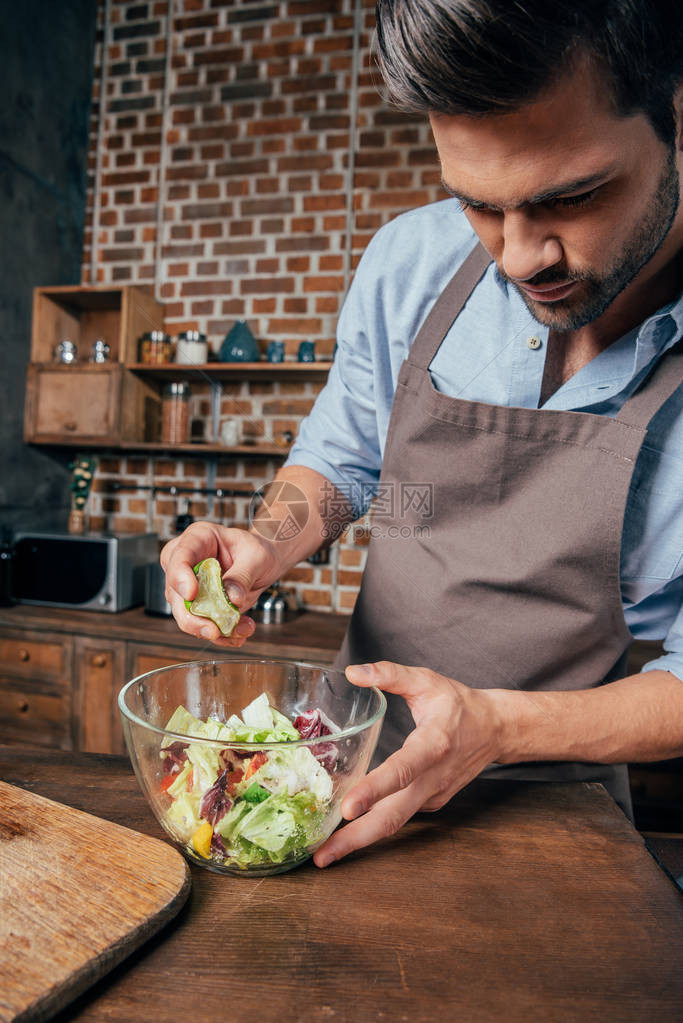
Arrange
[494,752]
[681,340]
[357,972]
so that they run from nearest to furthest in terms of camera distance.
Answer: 1. [357,972]
2. [494,752]
3. [681,340]

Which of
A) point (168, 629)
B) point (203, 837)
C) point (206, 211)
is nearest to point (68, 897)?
point (203, 837)

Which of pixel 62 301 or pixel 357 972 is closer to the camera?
pixel 357 972

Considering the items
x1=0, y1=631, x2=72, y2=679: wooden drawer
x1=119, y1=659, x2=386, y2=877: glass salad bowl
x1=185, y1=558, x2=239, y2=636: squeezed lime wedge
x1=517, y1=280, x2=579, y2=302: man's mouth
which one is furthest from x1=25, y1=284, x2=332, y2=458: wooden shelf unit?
x1=119, y1=659, x2=386, y2=877: glass salad bowl

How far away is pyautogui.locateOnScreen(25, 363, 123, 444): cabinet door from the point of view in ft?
8.93

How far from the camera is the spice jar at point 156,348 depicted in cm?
269

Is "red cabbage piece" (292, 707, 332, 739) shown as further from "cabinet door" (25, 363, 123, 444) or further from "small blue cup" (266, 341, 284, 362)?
"cabinet door" (25, 363, 123, 444)

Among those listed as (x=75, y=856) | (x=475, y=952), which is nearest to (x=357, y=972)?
(x=475, y=952)

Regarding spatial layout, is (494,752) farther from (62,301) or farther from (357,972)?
(62,301)

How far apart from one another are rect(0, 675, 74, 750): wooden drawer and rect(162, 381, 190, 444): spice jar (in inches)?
41.0

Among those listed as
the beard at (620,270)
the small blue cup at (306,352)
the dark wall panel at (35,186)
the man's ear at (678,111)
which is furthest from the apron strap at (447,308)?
the dark wall panel at (35,186)

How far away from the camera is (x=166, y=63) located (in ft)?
9.64

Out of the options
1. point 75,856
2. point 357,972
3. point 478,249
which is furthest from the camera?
point 478,249

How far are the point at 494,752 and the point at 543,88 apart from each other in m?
0.71

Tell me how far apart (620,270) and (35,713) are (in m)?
2.48
